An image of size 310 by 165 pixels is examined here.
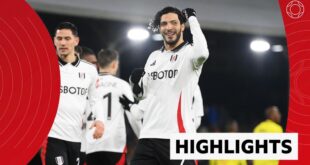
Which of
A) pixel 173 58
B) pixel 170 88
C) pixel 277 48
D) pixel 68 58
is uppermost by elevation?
pixel 277 48

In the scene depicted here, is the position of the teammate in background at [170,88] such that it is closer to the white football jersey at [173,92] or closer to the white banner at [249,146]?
the white football jersey at [173,92]

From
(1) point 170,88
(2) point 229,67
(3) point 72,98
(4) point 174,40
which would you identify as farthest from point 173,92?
(2) point 229,67

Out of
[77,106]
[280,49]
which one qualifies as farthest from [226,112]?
[77,106]

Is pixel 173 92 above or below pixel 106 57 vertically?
below

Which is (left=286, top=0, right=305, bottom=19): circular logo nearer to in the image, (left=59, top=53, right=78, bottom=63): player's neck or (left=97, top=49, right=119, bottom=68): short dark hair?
(left=59, top=53, right=78, bottom=63): player's neck

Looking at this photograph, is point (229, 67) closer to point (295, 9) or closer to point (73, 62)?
point (73, 62)

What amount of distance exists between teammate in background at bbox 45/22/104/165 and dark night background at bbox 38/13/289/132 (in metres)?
7.76

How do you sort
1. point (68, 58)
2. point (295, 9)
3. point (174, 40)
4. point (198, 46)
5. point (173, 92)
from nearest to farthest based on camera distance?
point (198, 46) → point (173, 92) → point (174, 40) → point (295, 9) → point (68, 58)

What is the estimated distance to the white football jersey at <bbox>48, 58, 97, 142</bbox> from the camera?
7609 millimetres

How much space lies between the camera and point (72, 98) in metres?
7.71

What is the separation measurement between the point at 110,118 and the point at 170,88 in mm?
2389

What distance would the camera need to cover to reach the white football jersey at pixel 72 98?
7.61 meters

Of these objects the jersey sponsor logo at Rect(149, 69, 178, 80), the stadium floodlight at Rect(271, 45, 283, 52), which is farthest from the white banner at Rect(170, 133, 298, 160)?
the stadium floodlight at Rect(271, 45, 283, 52)

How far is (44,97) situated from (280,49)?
13008mm
